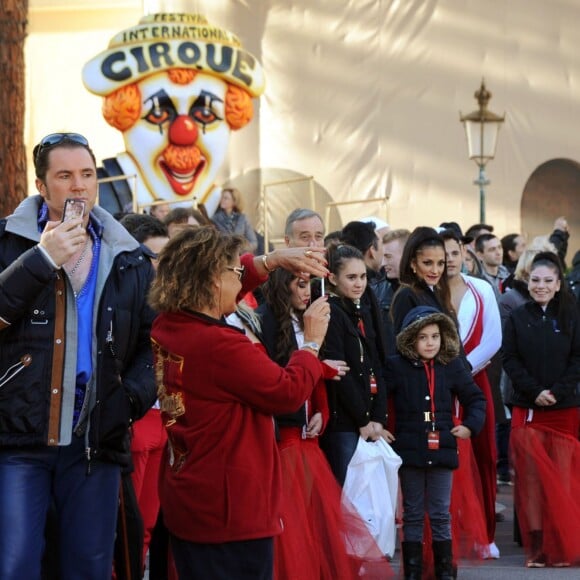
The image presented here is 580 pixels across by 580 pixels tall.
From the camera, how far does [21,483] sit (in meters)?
4.19

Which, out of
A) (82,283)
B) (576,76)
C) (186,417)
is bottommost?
(186,417)

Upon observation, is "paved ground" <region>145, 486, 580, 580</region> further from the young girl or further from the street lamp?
the street lamp

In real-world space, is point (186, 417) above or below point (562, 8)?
below

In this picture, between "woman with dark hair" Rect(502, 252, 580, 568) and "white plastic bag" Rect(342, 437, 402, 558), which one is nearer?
"white plastic bag" Rect(342, 437, 402, 558)

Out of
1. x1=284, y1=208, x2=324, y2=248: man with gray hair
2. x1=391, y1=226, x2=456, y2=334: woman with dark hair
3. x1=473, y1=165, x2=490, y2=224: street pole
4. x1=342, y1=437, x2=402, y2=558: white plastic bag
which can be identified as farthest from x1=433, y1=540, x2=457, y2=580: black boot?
x1=473, y1=165, x2=490, y2=224: street pole

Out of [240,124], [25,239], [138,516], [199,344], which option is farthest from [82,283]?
[240,124]

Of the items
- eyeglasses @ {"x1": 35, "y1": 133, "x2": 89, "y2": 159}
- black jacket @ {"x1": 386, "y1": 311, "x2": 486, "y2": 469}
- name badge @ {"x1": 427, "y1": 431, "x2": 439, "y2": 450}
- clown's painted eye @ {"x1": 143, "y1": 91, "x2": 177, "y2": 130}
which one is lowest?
name badge @ {"x1": 427, "y1": 431, "x2": 439, "y2": 450}

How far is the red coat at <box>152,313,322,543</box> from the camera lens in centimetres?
415

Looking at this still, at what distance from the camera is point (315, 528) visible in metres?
6.11

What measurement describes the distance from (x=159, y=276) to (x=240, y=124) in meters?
12.2

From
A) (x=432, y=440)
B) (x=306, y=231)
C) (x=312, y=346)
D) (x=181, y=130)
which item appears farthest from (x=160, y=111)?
(x=312, y=346)

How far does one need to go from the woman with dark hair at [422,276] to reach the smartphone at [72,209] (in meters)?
3.49

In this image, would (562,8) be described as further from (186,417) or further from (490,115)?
(186,417)

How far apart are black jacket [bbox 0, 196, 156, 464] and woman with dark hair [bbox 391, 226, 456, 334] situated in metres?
3.10
